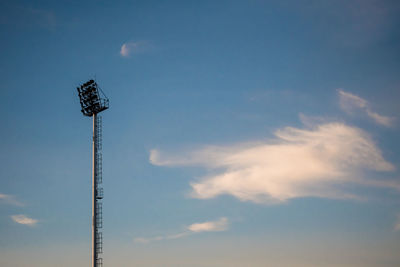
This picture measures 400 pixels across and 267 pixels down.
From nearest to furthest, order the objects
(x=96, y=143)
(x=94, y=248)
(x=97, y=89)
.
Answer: (x=94, y=248) → (x=96, y=143) → (x=97, y=89)

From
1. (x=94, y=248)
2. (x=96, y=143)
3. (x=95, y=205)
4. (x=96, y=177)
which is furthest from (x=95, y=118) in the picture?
(x=94, y=248)

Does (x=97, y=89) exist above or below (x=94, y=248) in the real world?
above

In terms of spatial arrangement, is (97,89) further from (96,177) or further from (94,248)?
(94,248)

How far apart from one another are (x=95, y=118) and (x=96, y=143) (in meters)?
4.36

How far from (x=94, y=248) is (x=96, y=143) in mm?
14060

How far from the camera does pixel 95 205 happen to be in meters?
55.8

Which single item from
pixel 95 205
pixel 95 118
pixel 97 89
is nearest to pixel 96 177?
pixel 95 205

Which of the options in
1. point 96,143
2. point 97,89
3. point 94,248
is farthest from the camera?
point 97,89

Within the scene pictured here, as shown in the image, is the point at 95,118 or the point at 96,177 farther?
the point at 95,118

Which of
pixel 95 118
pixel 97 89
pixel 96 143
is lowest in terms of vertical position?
pixel 96 143

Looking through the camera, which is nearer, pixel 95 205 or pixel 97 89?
pixel 95 205

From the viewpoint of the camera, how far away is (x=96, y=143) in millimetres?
58562

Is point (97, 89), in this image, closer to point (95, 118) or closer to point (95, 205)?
point (95, 118)

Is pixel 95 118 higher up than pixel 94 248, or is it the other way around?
pixel 95 118
